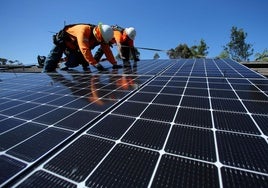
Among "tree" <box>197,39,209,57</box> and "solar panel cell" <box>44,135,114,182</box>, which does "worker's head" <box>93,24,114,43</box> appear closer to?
"solar panel cell" <box>44,135,114,182</box>

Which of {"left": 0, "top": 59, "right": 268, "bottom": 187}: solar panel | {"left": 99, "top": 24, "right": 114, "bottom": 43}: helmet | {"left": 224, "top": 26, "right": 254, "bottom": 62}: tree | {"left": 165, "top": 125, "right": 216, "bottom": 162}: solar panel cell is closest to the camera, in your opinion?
{"left": 0, "top": 59, "right": 268, "bottom": 187}: solar panel

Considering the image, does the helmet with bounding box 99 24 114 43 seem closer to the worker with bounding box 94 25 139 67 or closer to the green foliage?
the worker with bounding box 94 25 139 67

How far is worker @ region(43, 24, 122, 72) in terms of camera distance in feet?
26.0

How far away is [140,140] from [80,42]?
6.76m

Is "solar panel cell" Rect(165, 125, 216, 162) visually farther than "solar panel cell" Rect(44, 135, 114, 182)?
Yes

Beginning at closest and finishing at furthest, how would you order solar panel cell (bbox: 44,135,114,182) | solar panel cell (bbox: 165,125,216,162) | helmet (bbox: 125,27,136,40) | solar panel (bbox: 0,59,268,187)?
solar panel (bbox: 0,59,268,187)
solar panel cell (bbox: 44,135,114,182)
solar panel cell (bbox: 165,125,216,162)
helmet (bbox: 125,27,136,40)

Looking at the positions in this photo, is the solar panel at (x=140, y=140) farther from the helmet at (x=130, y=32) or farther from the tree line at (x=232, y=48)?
the tree line at (x=232, y=48)

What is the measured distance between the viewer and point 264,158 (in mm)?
1817

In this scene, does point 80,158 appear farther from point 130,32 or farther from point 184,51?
point 184,51

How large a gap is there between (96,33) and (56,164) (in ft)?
24.9

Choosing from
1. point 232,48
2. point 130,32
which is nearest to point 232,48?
point 232,48

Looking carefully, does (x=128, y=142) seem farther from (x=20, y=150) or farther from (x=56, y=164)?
(x=20, y=150)

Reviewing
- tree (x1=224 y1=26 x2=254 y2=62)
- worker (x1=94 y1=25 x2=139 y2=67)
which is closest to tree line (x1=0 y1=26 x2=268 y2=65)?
tree (x1=224 y1=26 x2=254 y2=62)

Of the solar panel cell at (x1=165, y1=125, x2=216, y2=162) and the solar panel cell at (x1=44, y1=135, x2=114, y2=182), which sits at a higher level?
the solar panel cell at (x1=165, y1=125, x2=216, y2=162)
